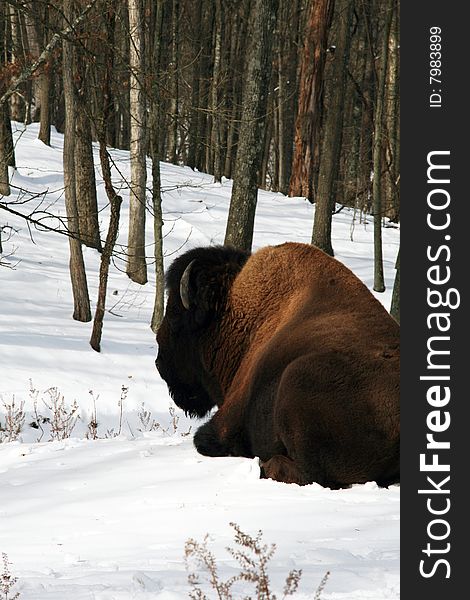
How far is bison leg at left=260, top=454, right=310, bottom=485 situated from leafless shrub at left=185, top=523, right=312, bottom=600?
1559mm

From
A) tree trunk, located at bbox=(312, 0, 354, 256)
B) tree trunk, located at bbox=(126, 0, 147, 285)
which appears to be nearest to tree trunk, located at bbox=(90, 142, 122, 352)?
tree trunk, located at bbox=(126, 0, 147, 285)

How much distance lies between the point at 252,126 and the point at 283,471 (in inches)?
282

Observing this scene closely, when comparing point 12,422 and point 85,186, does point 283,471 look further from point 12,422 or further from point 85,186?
point 85,186

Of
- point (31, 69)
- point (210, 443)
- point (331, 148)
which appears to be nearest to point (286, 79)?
point (331, 148)

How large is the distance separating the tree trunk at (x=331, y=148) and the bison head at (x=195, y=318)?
42.3 ft

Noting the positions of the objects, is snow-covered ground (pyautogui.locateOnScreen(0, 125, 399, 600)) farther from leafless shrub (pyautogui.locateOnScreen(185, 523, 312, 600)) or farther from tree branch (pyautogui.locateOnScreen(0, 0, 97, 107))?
tree branch (pyautogui.locateOnScreen(0, 0, 97, 107))

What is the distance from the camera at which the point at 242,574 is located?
279 cm

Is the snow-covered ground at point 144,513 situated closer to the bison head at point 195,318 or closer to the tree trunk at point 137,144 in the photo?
the bison head at point 195,318

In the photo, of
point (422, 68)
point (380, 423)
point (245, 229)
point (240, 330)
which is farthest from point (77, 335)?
point (422, 68)

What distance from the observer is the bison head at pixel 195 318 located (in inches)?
267

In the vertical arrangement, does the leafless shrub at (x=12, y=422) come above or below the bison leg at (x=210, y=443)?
below

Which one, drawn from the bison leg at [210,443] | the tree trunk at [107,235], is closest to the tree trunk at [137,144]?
the tree trunk at [107,235]

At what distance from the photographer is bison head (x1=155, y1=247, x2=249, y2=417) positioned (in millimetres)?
6789

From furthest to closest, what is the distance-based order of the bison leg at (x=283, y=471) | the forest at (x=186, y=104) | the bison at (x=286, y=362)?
1. the forest at (x=186, y=104)
2. the bison leg at (x=283, y=471)
3. the bison at (x=286, y=362)
